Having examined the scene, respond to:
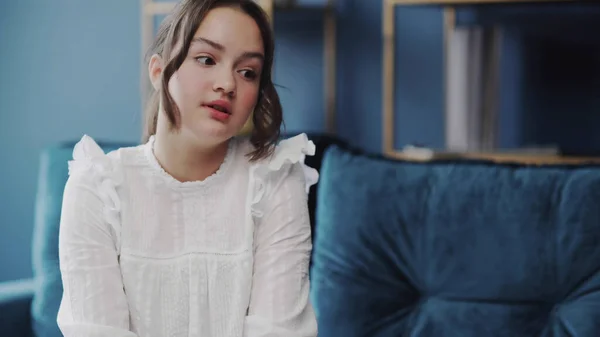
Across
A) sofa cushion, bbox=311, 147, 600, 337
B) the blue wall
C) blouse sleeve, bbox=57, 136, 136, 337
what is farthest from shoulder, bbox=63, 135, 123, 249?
the blue wall

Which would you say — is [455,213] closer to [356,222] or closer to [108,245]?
[356,222]

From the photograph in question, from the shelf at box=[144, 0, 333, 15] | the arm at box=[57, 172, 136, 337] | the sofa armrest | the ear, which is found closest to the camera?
the arm at box=[57, 172, 136, 337]

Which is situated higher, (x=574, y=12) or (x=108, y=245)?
(x=574, y=12)

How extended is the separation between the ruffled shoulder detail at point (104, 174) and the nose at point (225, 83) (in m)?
0.23

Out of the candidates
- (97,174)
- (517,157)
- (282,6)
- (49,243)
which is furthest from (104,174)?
(282,6)

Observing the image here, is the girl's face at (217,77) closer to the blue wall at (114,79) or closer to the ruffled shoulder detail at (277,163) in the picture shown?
the ruffled shoulder detail at (277,163)

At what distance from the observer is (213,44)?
133 cm

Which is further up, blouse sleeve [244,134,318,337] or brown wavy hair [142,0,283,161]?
brown wavy hair [142,0,283,161]

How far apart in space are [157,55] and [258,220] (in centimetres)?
33

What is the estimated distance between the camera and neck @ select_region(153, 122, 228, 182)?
4.61 ft

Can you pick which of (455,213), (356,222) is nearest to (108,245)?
(356,222)

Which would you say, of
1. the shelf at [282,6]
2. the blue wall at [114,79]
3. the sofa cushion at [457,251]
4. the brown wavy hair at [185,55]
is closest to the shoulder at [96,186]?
the brown wavy hair at [185,55]

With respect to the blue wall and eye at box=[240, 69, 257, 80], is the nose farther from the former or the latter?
the blue wall

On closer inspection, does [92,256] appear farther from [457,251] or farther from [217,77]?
[457,251]
